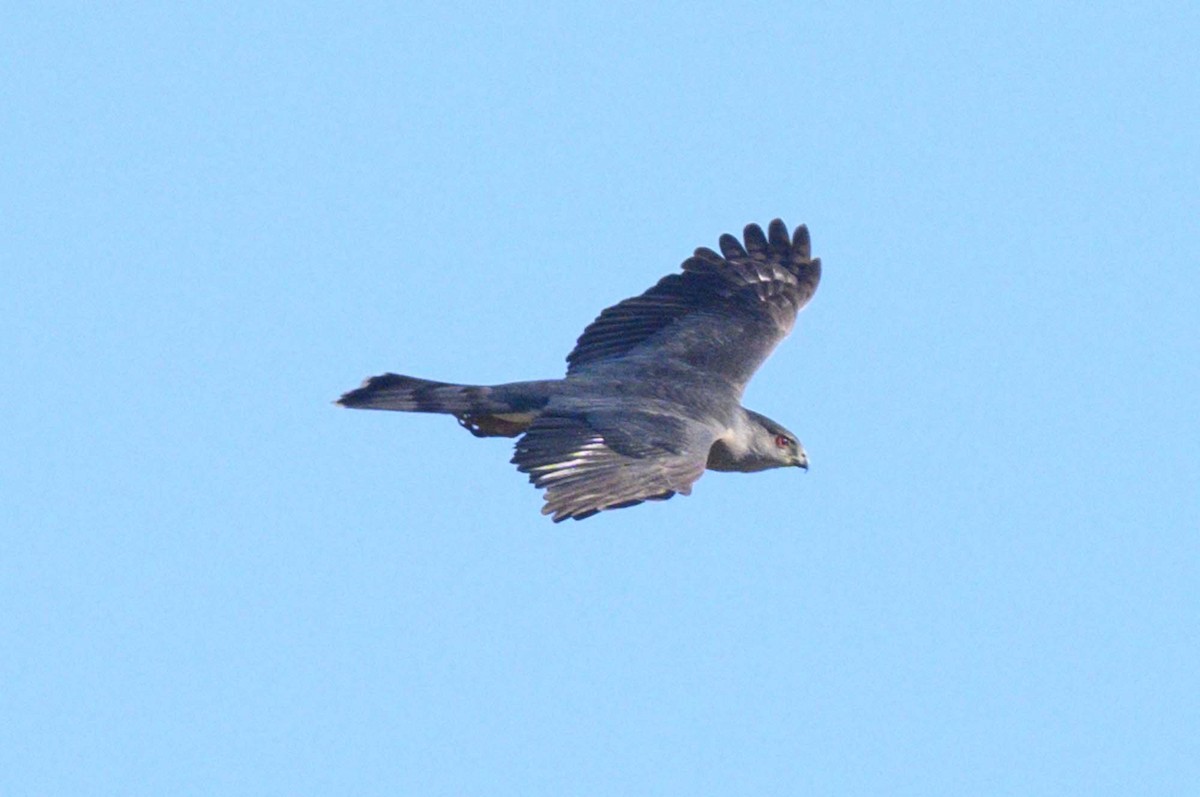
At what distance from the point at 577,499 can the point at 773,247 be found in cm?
545

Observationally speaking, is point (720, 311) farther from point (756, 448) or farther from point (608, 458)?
point (608, 458)

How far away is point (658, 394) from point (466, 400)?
1.44 metres

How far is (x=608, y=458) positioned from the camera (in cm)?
1261

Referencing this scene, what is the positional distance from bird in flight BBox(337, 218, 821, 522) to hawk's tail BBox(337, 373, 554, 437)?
0.04ft

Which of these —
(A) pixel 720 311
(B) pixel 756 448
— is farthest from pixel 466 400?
(A) pixel 720 311

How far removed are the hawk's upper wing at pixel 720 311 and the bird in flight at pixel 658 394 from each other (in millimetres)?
12

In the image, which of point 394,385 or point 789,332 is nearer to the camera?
point 394,385

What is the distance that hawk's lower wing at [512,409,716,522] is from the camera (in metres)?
12.0

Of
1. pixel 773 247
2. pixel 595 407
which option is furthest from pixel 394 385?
pixel 773 247

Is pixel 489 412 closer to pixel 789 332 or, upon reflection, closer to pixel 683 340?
pixel 683 340

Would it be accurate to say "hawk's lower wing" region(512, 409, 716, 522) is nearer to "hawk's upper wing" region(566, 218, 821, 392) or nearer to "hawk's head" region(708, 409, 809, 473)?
"hawk's head" region(708, 409, 809, 473)

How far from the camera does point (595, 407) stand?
1362cm

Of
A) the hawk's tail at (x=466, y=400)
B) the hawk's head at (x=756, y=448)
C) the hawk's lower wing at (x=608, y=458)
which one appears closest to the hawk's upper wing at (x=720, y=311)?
the hawk's head at (x=756, y=448)

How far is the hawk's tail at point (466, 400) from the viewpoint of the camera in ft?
45.9
